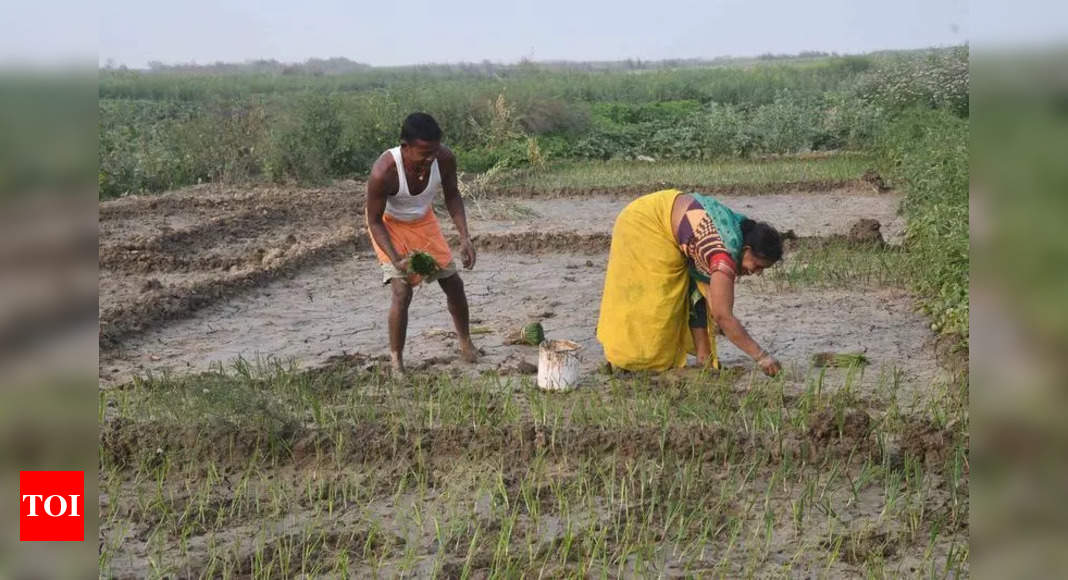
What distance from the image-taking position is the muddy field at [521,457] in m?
3.58

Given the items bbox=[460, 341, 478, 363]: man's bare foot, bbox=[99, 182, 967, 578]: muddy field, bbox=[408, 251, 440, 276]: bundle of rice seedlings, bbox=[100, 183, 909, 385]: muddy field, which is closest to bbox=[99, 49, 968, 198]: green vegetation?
bbox=[100, 183, 909, 385]: muddy field

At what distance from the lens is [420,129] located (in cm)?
513

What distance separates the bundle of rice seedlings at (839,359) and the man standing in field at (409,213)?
1.98 metres

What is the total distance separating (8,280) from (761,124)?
775 inches

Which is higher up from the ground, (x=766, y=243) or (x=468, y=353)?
(x=766, y=243)

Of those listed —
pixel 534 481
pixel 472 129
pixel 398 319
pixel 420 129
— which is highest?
pixel 472 129

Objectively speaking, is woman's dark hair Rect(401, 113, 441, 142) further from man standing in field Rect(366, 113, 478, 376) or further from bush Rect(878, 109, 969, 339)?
bush Rect(878, 109, 969, 339)

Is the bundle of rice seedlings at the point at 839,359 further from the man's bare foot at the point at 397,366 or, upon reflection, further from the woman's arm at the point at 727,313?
the man's bare foot at the point at 397,366

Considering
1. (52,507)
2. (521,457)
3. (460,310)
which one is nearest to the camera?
(52,507)

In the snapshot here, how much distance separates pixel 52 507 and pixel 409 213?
14.7 feet

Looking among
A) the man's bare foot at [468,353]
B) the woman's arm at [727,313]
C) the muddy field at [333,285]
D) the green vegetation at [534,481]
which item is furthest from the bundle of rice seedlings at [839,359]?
the man's bare foot at [468,353]

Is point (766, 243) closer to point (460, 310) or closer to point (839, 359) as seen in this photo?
point (839, 359)

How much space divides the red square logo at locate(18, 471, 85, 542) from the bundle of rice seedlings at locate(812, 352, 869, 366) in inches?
189

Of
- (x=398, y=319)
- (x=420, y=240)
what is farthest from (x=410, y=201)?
(x=398, y=319)
